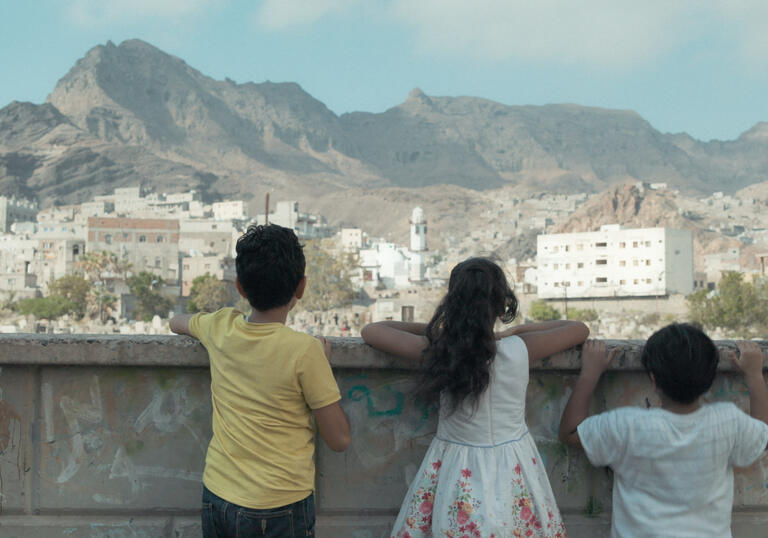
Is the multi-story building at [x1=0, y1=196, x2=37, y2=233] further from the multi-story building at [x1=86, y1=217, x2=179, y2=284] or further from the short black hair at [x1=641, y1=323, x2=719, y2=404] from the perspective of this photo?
the short black hair at [x1=641, y1=323, x2=719, y2=404]

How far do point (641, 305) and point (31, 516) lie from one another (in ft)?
230

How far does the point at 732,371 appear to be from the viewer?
3830 mm

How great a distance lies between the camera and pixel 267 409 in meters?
3.00

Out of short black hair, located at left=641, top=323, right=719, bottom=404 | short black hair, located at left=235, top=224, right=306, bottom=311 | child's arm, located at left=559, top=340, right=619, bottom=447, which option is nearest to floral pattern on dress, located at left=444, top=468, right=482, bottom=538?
child's arm, located at left=559, top=340, right=619, bottom=447

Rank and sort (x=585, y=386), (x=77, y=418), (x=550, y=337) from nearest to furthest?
(x=550, y=337), (x=585, y=386), (x=77, y=418)

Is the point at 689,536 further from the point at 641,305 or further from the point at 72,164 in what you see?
the point at 72,164

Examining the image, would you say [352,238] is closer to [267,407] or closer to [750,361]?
[750,361]

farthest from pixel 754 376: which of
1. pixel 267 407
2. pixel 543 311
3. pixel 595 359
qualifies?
pixel 543 311

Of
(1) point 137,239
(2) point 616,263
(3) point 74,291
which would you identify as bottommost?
(3) point 74,291

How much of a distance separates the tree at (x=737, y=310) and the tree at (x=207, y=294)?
125 ft

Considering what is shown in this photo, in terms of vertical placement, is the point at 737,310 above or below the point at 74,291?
below

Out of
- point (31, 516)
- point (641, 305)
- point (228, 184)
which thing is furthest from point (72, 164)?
point (31, 516)

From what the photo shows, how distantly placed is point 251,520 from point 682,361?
1795 millimetres

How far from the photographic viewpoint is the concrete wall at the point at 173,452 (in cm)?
384
